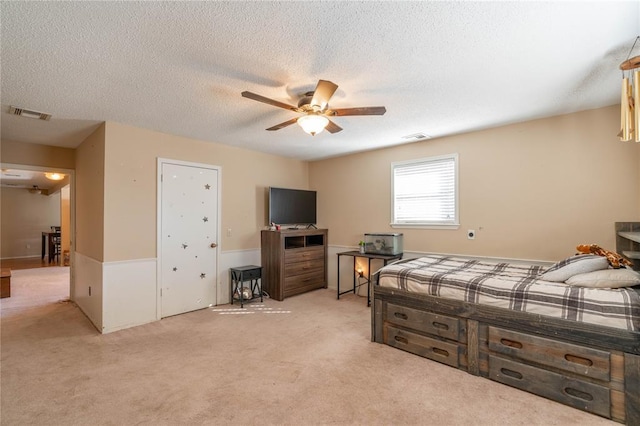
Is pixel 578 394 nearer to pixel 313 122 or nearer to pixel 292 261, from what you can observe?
pixel 313 122

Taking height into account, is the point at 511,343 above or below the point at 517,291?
below

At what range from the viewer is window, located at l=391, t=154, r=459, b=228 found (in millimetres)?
4066

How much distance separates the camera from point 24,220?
9.41 m

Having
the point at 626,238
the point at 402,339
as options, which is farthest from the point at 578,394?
the point at 626,238

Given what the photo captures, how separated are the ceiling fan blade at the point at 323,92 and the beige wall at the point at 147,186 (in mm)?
2535

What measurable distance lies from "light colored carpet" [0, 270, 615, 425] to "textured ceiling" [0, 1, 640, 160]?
8.00ft

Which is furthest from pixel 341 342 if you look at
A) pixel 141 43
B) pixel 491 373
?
pixel 141 43

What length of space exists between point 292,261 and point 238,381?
254 centimetres

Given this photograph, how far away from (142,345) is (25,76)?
103 inches

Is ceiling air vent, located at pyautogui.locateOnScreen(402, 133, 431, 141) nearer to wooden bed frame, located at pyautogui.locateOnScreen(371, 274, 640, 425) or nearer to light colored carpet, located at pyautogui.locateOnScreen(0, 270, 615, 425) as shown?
wooden bed frame, located at pyautogui.locateOnScreen(371, 274, 640, 425)

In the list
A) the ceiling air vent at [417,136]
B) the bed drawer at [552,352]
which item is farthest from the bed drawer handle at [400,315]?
the ceiling air vent at [417,136]

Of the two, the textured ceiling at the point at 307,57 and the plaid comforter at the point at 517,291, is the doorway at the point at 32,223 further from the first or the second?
the plaid comforter at the point at 517,291

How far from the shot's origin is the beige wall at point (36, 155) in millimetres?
4012

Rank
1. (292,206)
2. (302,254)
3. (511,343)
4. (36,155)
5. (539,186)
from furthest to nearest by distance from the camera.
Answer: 1. (292,206)
2. (302,254)
3. (36,155)
4. (539,186)
5. (511,343)
